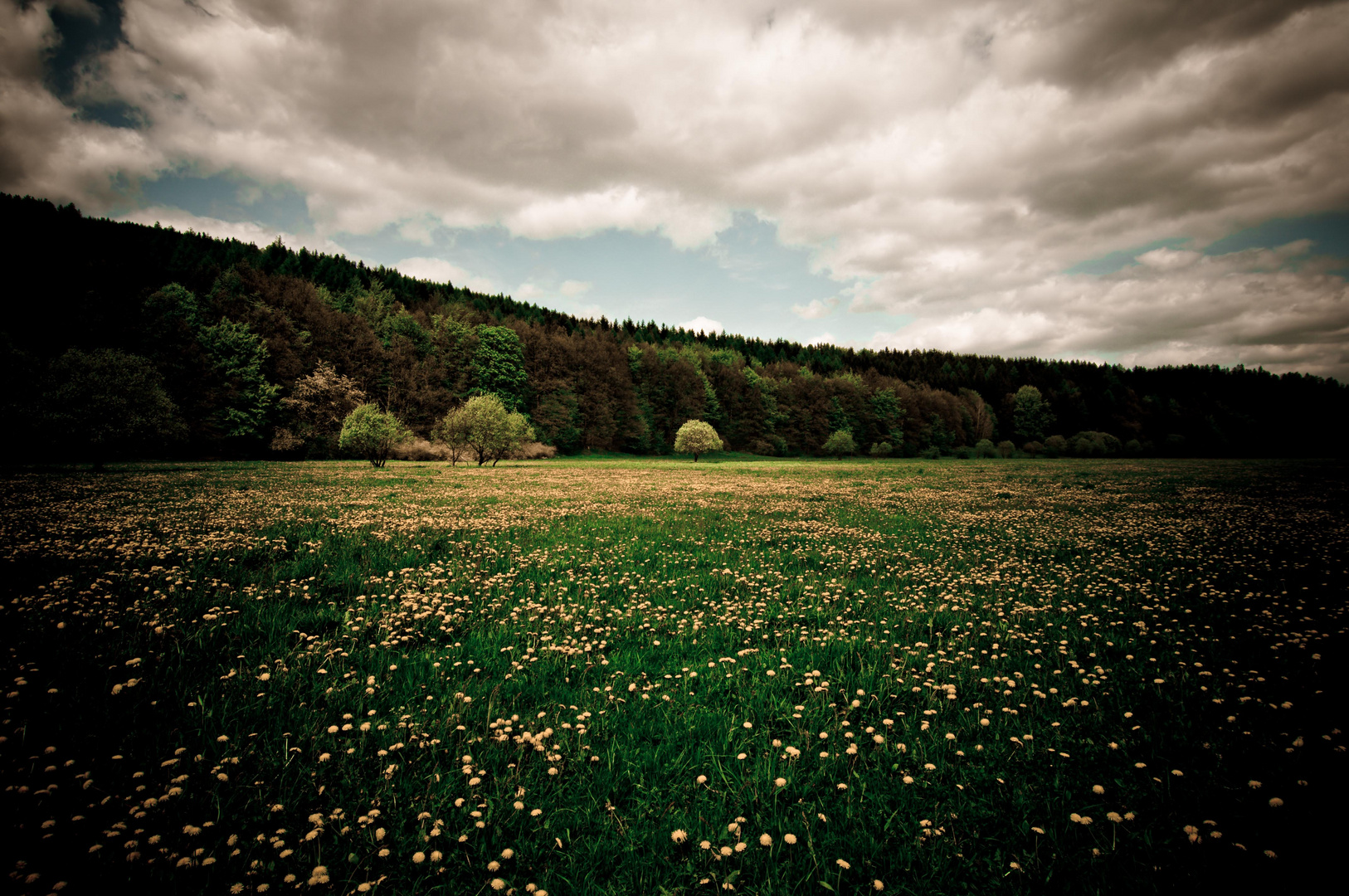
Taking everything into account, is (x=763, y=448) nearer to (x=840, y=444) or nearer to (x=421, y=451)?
(x=840, y=444)

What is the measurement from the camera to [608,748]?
13.5ft

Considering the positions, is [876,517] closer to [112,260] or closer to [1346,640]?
[1346,640]

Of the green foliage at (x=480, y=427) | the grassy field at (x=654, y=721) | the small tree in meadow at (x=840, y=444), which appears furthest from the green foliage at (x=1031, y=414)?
the grassy field at (x=654, y=721)

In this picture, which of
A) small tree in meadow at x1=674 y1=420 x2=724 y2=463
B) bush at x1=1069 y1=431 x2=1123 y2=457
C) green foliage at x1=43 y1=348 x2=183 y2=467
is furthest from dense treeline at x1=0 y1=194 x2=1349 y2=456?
small tree in meadow at x1=674 y1=420 x2=724 y2=463

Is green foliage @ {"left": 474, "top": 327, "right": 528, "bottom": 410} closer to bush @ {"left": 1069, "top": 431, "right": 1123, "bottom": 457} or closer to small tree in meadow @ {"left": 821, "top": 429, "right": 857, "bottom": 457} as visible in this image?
small tree in meadow @ {"left": 821, "top": 429, "right": 857, "bottom": 457}

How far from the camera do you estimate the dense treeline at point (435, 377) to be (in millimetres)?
44438

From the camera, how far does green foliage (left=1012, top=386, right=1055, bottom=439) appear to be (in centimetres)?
12167

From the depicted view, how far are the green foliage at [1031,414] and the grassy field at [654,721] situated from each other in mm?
137025

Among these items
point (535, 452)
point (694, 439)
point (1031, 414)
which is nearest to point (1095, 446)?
point (1031, 414)

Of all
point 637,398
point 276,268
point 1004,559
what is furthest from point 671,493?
point 276,268

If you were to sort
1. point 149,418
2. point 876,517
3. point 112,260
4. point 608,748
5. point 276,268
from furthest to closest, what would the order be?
point 276,268
point 112,260
point 149,418
point 876,517
point 608,748

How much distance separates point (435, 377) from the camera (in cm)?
6975

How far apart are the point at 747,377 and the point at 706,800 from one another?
102 m

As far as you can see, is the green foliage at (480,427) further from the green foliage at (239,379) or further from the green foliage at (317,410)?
the green foliage at (239,379)
